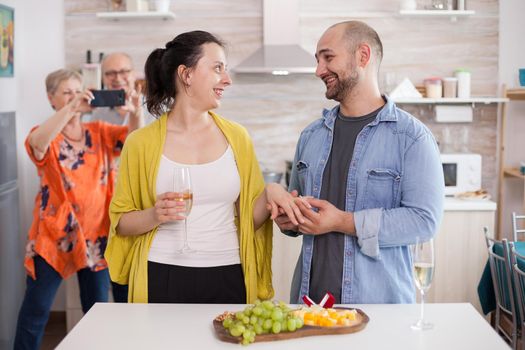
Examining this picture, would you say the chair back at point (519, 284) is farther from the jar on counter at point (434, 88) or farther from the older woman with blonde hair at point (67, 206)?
the older woman with blonde hair at point (67, 206)

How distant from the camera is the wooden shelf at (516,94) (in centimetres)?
433

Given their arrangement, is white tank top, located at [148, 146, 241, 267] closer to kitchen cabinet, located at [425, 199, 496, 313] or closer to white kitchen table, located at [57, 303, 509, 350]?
white kitchen table, located at [57, 303, 509, 350]

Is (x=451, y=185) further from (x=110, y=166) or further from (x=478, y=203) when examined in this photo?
(x=110, y=166)

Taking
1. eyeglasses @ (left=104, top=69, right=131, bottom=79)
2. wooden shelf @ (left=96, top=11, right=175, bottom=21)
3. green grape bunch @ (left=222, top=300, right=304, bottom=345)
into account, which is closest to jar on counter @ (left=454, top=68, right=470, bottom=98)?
wooden shelf @ (left=96, top=11, right=175, bottom=21)

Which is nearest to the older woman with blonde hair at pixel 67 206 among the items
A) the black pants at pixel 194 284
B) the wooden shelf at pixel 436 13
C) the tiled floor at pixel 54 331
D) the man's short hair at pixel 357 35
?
the tiled floor at pixel 54 331

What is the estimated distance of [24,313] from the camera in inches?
141

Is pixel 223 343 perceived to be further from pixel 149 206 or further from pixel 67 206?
pixel 67 206

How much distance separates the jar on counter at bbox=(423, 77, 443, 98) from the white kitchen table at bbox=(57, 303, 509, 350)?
105 inches

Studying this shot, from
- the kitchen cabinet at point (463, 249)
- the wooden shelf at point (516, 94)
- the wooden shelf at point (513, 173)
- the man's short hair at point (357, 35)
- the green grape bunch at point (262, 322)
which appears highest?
the man's short hair at point (357, 35)

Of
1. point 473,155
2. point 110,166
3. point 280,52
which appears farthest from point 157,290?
point 473,155

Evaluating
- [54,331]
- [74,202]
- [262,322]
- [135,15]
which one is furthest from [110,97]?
[262,322]

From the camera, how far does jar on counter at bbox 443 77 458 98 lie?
4609mm

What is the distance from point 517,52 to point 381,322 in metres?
3.27

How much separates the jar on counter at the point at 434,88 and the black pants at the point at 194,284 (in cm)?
261
